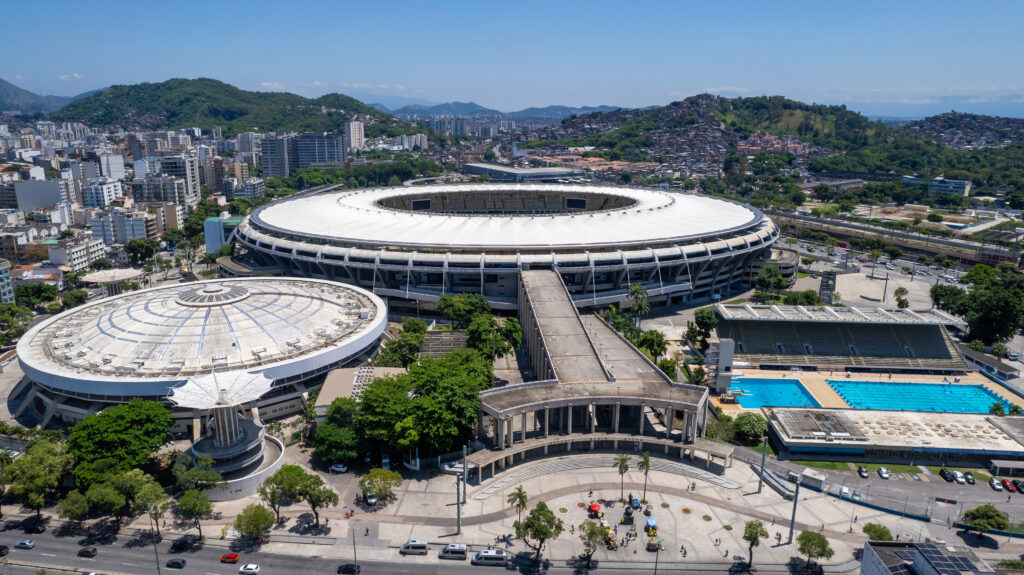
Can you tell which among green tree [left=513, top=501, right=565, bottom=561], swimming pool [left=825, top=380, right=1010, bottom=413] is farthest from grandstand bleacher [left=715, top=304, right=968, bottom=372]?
green tree [left=513, top=501, right=565, bottom=561]

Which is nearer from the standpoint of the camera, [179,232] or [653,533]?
[653,533]

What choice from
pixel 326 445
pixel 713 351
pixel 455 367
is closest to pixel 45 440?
pixel 326 445

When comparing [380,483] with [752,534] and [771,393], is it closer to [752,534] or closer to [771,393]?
[752,534]

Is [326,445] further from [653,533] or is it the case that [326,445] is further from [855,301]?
[855,301]

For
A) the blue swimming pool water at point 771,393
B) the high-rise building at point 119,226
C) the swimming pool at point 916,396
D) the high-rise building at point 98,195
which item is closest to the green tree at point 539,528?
the blue swimming pool water at point 771,393

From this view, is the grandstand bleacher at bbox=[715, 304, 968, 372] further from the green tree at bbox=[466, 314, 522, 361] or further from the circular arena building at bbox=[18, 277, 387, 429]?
the circular arena building at bbox=[18, 277, 387, 429]

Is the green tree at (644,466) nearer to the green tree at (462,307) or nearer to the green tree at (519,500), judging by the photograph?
the green tree at (519,500)
